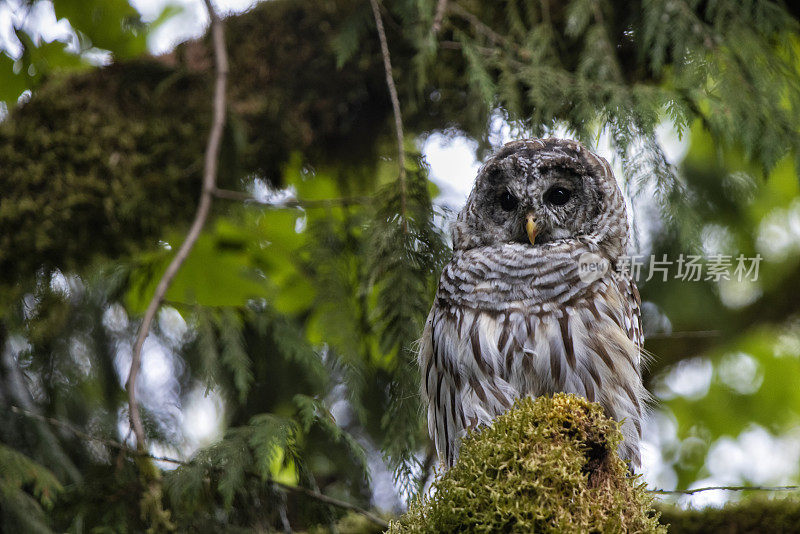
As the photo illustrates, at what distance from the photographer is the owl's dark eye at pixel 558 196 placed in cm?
283

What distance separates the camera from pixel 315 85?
4020mm

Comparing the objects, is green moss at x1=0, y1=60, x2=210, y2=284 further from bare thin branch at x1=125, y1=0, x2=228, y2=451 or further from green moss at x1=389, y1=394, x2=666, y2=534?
green moss at x1=389, y1=394, x2=666, y2=534

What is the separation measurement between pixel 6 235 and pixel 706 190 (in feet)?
13.2

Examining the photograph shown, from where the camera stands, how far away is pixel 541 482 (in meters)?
1.60

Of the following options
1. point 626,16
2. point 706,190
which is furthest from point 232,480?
point 706,190

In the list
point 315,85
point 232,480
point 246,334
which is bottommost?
point 232,480

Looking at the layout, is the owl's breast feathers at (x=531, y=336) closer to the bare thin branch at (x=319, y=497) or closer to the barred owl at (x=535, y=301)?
the barred owl at (x=535, y=301)

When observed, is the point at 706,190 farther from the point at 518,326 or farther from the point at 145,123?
the point at 145,123

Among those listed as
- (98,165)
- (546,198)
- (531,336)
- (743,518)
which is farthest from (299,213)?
(743,518)

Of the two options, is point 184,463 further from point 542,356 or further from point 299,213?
point 299,213

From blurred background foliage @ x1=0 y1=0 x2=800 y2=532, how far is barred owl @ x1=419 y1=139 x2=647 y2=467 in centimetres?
13

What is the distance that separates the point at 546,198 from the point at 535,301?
1.56 feet

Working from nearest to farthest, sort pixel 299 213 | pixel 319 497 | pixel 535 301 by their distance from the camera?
pixel 319 497, pixel 535 301, pixel 299 213

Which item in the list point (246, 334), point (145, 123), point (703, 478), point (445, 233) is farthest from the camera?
point (703, 478)
